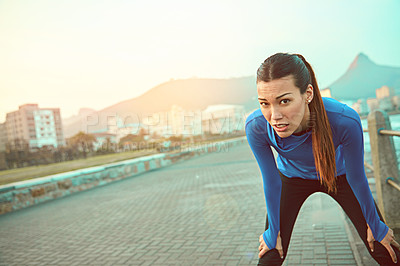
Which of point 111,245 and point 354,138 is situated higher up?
point 354,138

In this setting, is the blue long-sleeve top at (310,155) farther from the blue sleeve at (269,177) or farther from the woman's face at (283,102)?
the woman's face at (283,102)

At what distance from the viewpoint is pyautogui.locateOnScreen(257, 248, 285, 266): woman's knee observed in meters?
2.04

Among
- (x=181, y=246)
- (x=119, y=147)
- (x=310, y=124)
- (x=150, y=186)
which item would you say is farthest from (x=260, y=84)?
(x=119, y=147)

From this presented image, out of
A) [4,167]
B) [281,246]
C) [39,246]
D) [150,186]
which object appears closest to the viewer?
[281,246]

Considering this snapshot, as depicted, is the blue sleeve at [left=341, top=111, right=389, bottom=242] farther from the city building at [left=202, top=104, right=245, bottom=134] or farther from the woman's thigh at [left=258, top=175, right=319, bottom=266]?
the city building at [left=202, top=104, right=245, bottom=134]

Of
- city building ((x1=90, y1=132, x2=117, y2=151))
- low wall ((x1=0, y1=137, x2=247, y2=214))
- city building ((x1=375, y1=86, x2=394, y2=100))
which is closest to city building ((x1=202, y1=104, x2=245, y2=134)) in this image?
city building ((x1=90, y1=132, x2=117, y2=151))

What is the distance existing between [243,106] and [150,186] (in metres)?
55.6

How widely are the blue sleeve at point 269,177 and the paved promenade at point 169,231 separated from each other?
1409 mm

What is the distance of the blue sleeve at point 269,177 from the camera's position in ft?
6.59

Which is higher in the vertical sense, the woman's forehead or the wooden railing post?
the woman's forehead

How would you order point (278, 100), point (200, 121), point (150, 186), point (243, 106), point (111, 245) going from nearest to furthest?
point (278, 100) → point (111, 245) → point (150, 186) → point (200, 121) → point (243, 106)

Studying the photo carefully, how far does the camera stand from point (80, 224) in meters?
6.09

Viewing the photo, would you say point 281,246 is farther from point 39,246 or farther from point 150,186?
point 150,186

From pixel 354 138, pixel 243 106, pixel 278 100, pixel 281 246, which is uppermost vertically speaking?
pixel 243 106
